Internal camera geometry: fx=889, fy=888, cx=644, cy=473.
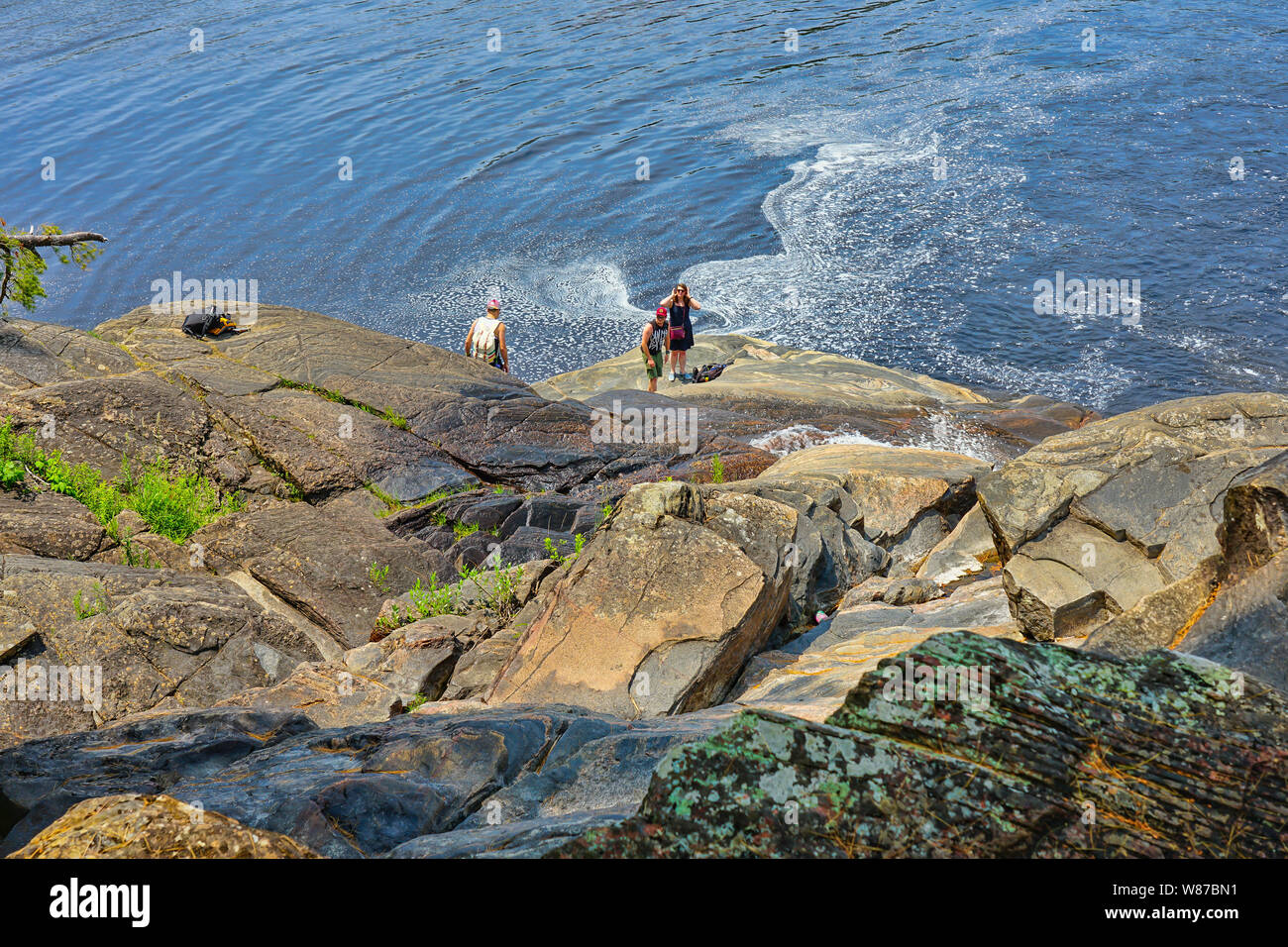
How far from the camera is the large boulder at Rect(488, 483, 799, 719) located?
8.38 metres

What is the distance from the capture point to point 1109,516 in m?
9.04

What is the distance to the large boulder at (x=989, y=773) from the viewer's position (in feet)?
10.3

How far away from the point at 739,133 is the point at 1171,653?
36.9 m

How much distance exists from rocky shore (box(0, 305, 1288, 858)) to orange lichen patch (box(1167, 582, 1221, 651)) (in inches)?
1.3

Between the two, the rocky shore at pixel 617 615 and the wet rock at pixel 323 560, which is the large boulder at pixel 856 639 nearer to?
the rocky shore at pixel 617 615

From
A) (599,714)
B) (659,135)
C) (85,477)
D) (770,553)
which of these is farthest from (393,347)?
(659,135)

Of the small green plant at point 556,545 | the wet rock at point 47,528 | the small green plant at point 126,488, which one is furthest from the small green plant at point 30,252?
the small green plant at point 556,545

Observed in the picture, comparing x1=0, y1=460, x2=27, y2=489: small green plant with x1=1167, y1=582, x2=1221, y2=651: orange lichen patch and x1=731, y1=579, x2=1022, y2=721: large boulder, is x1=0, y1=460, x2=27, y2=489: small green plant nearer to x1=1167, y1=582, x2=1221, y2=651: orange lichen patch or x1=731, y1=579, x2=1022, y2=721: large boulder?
x1=731, y1=579, x2=1022, y2=721: large boulder

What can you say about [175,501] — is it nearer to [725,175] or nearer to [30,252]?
[30,252]

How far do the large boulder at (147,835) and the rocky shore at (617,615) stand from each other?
0.06 ft

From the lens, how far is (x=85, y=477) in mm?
12812

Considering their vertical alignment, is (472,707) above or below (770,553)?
below

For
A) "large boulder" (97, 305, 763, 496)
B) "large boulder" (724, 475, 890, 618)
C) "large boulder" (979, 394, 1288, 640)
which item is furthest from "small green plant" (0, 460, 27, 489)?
"large boulder" (979, 394, 1288, 640)

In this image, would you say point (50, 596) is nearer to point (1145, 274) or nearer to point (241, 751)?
point (241, 751)
